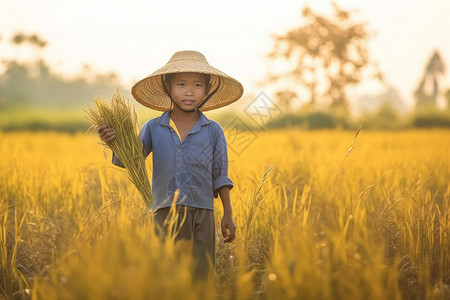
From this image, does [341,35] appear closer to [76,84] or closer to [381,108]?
[381,108]

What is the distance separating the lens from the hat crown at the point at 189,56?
78.1 inches

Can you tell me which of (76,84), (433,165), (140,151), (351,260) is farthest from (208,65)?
(76,84)

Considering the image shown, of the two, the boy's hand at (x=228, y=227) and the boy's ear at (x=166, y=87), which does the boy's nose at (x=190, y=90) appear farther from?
the boy's hand at (x=228, y=227)

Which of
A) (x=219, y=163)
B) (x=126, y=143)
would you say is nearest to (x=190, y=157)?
(x=219, y=163)

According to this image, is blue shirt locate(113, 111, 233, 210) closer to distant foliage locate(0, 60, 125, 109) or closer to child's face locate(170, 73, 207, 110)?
child's face locate(170, 73, 207, 110)

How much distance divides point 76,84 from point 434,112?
30.0 metres

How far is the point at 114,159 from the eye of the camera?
1937 mm

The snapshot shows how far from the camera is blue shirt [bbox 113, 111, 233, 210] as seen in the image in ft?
6.04

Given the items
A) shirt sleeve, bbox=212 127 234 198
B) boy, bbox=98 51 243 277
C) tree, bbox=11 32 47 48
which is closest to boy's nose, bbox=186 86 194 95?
boy, bbox=98 51 243 277

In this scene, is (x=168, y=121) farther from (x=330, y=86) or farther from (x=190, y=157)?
(x=330, y=86)

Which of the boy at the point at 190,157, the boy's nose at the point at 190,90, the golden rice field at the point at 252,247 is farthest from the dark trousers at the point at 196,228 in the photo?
the boy's nose at the point at 190,90

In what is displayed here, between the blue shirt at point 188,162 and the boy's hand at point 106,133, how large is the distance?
0.11 metres

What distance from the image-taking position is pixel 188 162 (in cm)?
186

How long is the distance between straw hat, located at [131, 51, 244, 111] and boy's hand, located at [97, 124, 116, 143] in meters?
0.28
